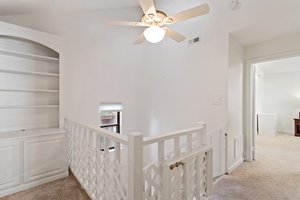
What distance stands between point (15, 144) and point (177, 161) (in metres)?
2.10

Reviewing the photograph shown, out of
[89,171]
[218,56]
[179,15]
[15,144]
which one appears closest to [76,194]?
[89,171]

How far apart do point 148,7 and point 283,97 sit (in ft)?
22.3

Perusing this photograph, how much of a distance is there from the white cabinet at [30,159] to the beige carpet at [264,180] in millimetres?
2307

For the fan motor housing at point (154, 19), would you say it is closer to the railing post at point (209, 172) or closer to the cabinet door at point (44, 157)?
the railing post at point (209, 172)

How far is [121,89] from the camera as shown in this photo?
3.88 metres

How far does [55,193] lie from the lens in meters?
2.09

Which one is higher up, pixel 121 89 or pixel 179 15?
pixel 179 15

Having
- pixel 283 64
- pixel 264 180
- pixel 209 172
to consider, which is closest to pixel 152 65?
pixel 209 172

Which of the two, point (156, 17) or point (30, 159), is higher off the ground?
point (156, 17)

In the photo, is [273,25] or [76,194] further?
[273,25]

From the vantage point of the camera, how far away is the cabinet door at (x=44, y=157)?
2195 mm

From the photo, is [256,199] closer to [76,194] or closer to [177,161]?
[177,161]

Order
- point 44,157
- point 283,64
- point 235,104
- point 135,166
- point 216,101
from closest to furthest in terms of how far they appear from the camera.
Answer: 1. point 135,166
2. point 44,157
3. point 216,101
4. point 235,104
5. point 283,64

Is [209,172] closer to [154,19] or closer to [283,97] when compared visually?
A: [154,19]
